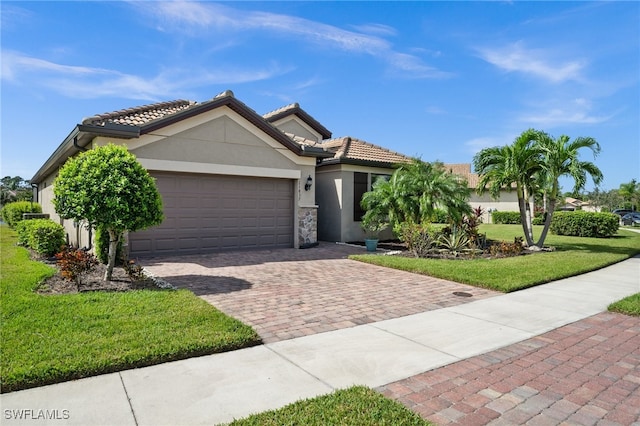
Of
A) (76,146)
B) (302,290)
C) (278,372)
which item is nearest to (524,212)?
(302,290)

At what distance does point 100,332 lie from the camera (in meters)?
4.62

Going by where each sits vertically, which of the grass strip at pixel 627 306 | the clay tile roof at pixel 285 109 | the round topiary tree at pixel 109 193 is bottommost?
the grass strip at pixel 627 306

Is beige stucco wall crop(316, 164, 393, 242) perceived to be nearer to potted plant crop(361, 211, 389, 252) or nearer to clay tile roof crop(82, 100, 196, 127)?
potted plant crop(361, 211, 389, 252)

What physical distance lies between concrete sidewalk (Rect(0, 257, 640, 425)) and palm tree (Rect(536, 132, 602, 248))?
339 inches

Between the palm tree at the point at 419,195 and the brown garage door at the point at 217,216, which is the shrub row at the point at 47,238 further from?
the palm tree at the point at 419,195

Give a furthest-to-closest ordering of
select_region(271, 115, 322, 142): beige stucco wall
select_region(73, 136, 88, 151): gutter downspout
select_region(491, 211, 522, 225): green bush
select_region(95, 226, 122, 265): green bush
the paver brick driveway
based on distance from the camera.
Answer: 1. select_region(491, 211, 522, 225): green bush
2. select_region(271, 115, 322, 142): beige stucco wall
3. select_region(73, 136, 88, 151): gutter downspout
4. select_region(95, 226, 122, 265): green bush
5. the paver brick driveway

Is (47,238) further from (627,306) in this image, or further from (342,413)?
(627,306)

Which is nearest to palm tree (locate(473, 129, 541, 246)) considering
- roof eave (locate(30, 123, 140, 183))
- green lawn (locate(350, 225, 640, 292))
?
green lawn (locate(350, 225, 640, 292))

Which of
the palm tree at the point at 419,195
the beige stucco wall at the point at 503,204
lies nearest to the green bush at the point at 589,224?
the palm tree at the point at 419,195

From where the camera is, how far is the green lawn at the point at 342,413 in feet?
9.53

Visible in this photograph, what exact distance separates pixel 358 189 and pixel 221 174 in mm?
6083

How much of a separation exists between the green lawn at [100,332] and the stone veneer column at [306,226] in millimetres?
7446

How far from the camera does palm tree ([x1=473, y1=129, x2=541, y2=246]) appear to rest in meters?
13.9

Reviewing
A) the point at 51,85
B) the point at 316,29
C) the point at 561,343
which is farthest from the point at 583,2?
the point at 51,85
